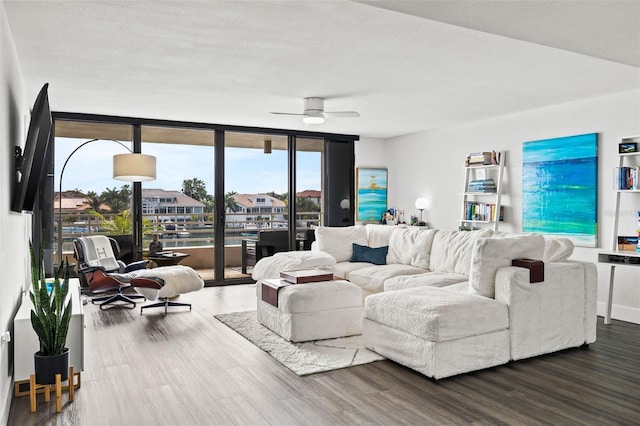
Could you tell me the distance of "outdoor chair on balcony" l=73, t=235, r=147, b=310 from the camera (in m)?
5.69

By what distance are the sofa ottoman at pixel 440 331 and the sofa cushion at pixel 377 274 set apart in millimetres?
1557

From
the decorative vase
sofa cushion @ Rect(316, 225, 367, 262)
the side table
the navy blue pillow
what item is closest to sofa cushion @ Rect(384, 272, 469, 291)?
the navy blue pillow

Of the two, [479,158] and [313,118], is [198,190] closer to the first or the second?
[313,118]

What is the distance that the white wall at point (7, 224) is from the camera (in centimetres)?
283

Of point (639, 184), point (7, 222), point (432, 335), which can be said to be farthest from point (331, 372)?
point (639, 184)

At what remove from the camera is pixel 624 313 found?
210 inches

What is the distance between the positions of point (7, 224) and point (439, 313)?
2840 mm

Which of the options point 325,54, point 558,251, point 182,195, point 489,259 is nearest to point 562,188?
point 558,251

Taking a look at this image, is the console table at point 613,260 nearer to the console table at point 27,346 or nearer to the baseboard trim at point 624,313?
the baseboard trim at point 624,313

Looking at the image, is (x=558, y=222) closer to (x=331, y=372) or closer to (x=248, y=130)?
(x=331, y=372)

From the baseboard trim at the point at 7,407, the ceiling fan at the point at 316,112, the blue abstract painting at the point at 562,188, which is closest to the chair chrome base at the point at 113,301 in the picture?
the baseboard trim at the point at 7,407

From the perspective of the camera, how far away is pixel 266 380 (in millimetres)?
3490

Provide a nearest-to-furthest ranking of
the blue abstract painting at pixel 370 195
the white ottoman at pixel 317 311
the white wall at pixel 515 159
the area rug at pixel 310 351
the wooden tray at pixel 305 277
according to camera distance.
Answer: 1. the area rug at pixel 310 351
2. the white ottoman at pixel 317 311
3. the wooden tray at pixel 305 277
4. the white wall at pixel 515 159
5. the blue abstract painting at pixel 370 195

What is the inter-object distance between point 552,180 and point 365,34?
361 centimetres
